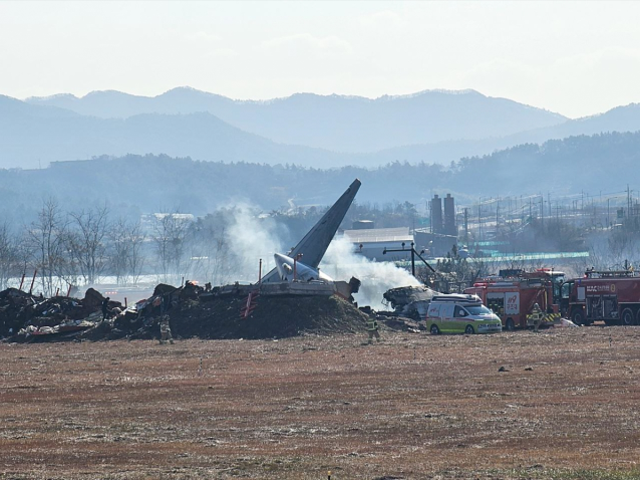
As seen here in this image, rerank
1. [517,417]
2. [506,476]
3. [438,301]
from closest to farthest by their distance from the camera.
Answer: [506,476] < [517,417] < [438,301]

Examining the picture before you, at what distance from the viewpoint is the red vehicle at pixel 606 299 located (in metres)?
67.6

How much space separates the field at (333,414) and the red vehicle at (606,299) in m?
19.2

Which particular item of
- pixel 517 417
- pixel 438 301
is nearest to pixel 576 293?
pixel 438 301

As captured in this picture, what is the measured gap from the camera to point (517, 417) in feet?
88.8

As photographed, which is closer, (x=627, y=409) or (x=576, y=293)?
(x=627, y=409)

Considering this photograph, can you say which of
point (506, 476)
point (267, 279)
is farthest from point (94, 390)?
point (267, 279)

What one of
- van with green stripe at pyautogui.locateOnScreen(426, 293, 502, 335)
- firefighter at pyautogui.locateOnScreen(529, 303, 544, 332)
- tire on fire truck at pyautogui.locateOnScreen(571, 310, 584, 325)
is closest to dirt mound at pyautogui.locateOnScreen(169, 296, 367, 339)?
van with green stripe at pyautogui.locateOnScreen(426, 293, 502, 335)

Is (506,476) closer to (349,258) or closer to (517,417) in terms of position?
(517,417)

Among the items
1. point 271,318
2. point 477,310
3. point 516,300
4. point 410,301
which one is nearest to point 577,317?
point 516,300

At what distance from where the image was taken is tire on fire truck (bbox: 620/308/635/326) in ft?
221

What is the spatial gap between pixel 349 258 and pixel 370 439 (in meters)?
143

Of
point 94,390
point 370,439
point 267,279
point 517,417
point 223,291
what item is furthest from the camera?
point 267,279

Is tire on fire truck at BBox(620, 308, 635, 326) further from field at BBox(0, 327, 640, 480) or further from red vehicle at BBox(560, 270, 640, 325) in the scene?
field at BBox(0, 327, 640, 480)

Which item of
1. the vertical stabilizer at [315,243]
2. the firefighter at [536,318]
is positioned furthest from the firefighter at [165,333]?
the vertical stabilizer at [315,243]
